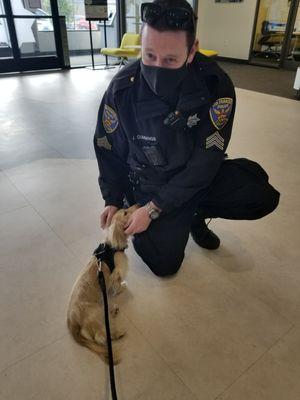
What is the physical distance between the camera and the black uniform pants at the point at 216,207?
1.38m

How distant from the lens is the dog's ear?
118 cm

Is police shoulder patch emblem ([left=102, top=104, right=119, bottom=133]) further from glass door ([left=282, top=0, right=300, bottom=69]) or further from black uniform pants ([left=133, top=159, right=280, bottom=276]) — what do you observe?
glass door ([left=282, top=0, right=300, bottom=69])

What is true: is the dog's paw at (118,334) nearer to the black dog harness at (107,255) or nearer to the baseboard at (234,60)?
the black dog harness at (107,255)

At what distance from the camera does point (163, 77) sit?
3.88ft

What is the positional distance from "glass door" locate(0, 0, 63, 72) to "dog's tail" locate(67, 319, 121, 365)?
6470 mm

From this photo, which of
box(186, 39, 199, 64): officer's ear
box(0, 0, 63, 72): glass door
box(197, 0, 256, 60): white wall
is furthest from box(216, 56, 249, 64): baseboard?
box(186, 39, 199, 64): officer's ear

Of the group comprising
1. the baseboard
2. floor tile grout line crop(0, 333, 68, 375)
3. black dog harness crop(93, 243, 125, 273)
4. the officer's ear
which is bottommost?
the baseboard

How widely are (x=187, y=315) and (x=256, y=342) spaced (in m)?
0.27

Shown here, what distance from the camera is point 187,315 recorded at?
1270 millimetres

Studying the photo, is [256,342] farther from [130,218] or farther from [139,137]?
[139,137]

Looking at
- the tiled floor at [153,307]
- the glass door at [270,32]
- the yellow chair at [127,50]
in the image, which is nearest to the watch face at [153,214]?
the tiled floor at [153,307]

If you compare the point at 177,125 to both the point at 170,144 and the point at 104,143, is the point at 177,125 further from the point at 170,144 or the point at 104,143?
Answer: the point at 104,143

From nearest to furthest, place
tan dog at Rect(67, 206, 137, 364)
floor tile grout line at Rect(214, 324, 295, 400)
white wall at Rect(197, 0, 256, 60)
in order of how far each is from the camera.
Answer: floor tile grout line at Rect(214, 324, 295, 400)
tan dog at Rect(67, 206, 137, 364)
white wall at Rect(197, 0, 256, 60)

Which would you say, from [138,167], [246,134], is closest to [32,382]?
[138,167]
